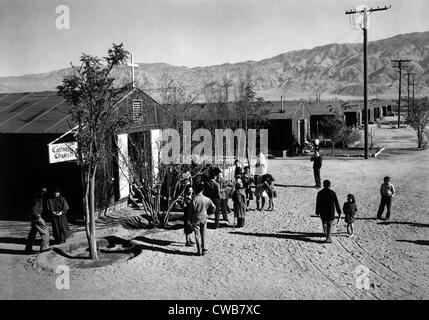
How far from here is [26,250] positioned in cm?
981

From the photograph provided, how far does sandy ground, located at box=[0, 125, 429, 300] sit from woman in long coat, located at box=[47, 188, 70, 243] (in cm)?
92

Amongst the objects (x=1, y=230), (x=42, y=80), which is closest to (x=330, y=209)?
(x=1, y=230)

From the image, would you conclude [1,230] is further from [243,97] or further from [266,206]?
[243,97]

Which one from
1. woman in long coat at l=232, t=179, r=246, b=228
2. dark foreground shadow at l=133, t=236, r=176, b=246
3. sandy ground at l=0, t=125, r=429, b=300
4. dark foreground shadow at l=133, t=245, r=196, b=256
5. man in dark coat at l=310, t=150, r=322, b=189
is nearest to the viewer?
sandy ground at l=0, t=125, r=429, b=300

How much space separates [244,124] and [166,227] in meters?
12.8

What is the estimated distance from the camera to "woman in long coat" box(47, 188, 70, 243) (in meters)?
10.2

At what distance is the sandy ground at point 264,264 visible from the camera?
7.60 m

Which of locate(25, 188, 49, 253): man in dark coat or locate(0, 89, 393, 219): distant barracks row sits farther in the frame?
locate(0, 89, 393, 219): distant barracks row

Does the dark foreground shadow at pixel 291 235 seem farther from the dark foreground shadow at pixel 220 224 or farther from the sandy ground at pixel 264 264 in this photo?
the dark foreground shadow at pixel 220 224
